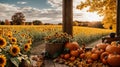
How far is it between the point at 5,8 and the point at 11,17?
0.25 meters

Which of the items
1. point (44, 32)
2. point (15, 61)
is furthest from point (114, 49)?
point (44, 32)

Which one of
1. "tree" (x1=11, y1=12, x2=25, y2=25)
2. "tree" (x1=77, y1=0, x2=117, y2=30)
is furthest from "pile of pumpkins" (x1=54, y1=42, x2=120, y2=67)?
"tree" (x1=77, y1=0, x2=117, y2=30)

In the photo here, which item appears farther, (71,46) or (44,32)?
(44,32)

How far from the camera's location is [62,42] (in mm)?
4680

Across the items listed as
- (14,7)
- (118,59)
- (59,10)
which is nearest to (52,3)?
(59,10)

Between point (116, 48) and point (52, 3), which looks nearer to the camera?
point (116, 48)

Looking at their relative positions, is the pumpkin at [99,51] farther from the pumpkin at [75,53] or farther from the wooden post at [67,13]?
the wooden post at [67,13]

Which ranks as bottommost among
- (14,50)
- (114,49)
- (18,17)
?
(114,49)

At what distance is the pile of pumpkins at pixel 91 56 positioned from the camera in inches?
153

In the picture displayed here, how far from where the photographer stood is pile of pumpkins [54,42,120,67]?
3881 mm

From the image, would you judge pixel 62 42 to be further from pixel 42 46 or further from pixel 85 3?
pixel 85 3

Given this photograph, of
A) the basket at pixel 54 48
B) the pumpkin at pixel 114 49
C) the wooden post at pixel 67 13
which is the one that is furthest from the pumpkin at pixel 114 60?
the wooden post at pixel 67 13

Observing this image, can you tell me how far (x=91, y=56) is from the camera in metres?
4.24

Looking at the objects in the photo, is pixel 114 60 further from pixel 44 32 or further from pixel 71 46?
pixel 44 32
